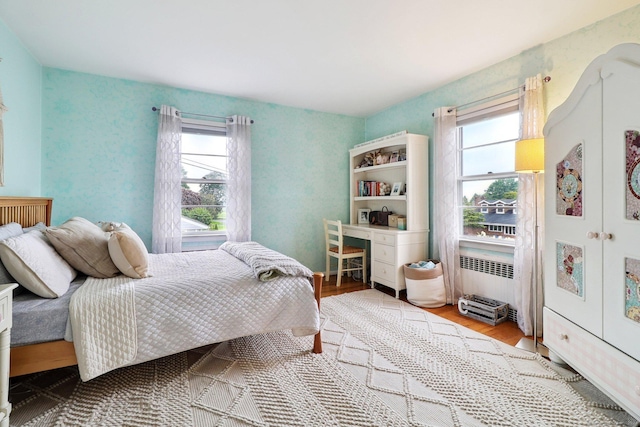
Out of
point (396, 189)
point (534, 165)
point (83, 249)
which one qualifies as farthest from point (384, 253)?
point (83, 249)

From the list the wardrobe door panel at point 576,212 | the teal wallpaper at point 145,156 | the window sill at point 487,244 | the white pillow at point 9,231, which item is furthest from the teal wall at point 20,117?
the window sill at point 487,244

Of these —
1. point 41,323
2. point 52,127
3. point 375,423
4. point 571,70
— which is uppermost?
point 571,70

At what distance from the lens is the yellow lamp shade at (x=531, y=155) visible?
2.37 meters

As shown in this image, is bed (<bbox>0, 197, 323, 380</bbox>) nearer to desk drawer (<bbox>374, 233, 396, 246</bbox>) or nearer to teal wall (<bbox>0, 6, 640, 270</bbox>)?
teal wall (<bbox>0, 6, 640, 270</bbox>)

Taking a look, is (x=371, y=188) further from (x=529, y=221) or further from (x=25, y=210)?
(x=25, y=210)

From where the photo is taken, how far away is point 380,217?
441 cm

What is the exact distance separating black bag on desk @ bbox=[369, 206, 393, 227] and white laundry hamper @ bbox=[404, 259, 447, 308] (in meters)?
1.05

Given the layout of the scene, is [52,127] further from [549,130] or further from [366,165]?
[549,130]

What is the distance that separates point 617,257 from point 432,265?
78.1 inches

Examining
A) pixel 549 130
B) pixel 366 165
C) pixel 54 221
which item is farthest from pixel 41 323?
pixel 366 165

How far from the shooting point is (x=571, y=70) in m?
2.47

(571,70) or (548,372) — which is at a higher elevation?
(571,70)

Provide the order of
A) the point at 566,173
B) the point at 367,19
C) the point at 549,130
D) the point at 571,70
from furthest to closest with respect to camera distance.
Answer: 1. the point at 571,70
2. the point at 367,19
3. the point at 549,130
4. the point at 566,173

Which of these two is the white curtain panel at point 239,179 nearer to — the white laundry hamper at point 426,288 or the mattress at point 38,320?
the white laundry hamper at point 426,288
